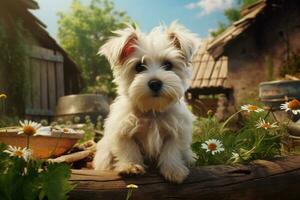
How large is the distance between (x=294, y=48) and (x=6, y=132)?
11.3m

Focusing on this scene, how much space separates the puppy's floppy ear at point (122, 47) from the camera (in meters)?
4.02

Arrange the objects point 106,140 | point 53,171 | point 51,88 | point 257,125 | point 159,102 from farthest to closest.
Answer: point 51,88
point 257,125
point 106,140
point 159,102
point 53,171

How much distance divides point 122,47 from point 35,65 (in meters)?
9.91

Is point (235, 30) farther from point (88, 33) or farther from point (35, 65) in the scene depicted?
point (88, 33)

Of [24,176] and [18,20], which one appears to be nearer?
[24,176]

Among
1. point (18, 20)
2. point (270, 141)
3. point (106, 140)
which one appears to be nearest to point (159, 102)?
point (106, 140)

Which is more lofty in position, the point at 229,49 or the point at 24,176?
the point at 229,49

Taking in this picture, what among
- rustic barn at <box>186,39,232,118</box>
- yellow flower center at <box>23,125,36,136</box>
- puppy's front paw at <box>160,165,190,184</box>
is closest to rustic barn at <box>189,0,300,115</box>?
rustic barn at <box>186,39,232,118</box>

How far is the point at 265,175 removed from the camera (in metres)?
4.18

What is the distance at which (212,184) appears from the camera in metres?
3.96

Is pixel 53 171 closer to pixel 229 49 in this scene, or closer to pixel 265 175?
pixel 265 175

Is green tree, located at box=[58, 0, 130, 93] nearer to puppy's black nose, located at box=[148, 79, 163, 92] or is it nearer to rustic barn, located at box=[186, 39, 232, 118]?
rustic barn, located at box=[186, 39, 232, 118]

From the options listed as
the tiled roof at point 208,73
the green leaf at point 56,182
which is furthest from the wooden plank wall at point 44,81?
the green leaf at point 56,182

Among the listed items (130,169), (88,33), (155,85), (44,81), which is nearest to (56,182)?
(130,169)
